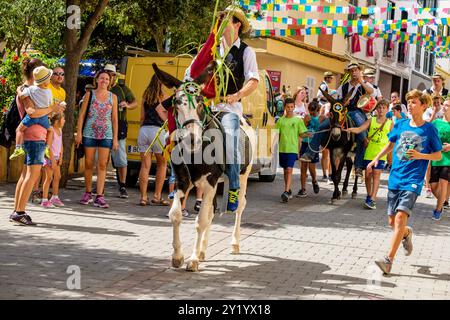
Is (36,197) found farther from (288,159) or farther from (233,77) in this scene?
(233,77)

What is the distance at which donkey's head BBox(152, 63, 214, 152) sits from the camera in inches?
274

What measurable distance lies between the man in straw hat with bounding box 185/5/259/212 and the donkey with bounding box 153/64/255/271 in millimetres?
152

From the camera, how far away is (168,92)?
13.1 meters

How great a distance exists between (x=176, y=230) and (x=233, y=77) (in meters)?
1.72

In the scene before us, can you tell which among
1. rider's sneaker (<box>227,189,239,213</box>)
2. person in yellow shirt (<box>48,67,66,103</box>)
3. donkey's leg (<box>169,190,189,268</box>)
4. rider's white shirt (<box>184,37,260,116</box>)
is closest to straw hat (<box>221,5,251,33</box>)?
rider's white shirt (<box>184,37,260,116</box>)

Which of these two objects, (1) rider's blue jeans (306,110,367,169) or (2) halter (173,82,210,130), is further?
(1) rider's blue jeans (306,110,367,169)

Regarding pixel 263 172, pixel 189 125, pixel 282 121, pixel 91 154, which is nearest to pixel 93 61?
pixel 263 172

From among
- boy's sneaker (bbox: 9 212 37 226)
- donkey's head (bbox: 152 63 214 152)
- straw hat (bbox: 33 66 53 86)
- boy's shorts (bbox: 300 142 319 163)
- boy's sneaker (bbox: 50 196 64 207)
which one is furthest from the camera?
boy's shorts (bbox: 300 142 319 163)

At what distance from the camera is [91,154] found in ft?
37.1

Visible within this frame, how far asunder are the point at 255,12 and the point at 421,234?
11.3m

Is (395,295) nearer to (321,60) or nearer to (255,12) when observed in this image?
(255,12)

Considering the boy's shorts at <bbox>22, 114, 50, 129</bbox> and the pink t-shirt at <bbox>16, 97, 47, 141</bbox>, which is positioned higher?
the boy's shorts at <bbox>22, 114, 50, 129</bbox>

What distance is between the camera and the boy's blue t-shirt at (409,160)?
300 inches

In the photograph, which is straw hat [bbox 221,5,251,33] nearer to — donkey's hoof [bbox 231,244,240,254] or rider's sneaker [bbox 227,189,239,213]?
rider's sneaker [bbox 227,189,239,213]
